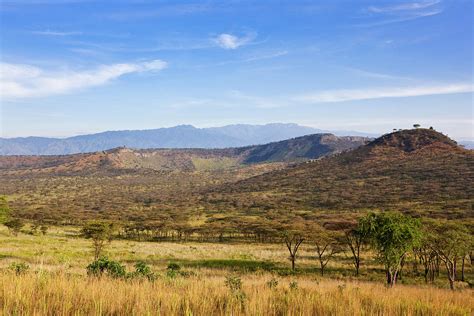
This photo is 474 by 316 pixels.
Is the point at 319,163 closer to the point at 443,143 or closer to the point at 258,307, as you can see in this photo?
the point at 443,143

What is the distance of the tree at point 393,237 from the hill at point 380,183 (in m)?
54.3

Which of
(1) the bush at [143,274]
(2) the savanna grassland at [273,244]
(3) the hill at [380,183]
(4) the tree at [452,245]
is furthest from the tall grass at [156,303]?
(3) the hill at [380,183]

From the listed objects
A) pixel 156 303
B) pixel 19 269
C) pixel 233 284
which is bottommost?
pixel 19 269

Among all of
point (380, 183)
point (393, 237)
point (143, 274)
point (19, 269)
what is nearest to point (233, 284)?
point (19, 269)

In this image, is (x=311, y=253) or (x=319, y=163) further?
(x=319, y=163)

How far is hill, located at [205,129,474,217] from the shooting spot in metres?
105

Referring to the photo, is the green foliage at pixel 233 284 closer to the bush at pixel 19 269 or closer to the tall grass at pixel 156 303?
the tall grass at pixel 156 303

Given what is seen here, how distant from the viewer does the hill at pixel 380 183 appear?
346ft

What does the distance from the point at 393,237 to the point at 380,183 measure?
371ft

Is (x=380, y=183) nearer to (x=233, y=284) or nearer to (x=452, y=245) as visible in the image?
(x=452, y=245)

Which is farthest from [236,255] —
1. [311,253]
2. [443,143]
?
[443,143]

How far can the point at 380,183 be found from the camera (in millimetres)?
136000

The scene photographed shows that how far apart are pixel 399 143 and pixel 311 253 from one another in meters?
162

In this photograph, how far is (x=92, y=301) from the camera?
5.48 m
